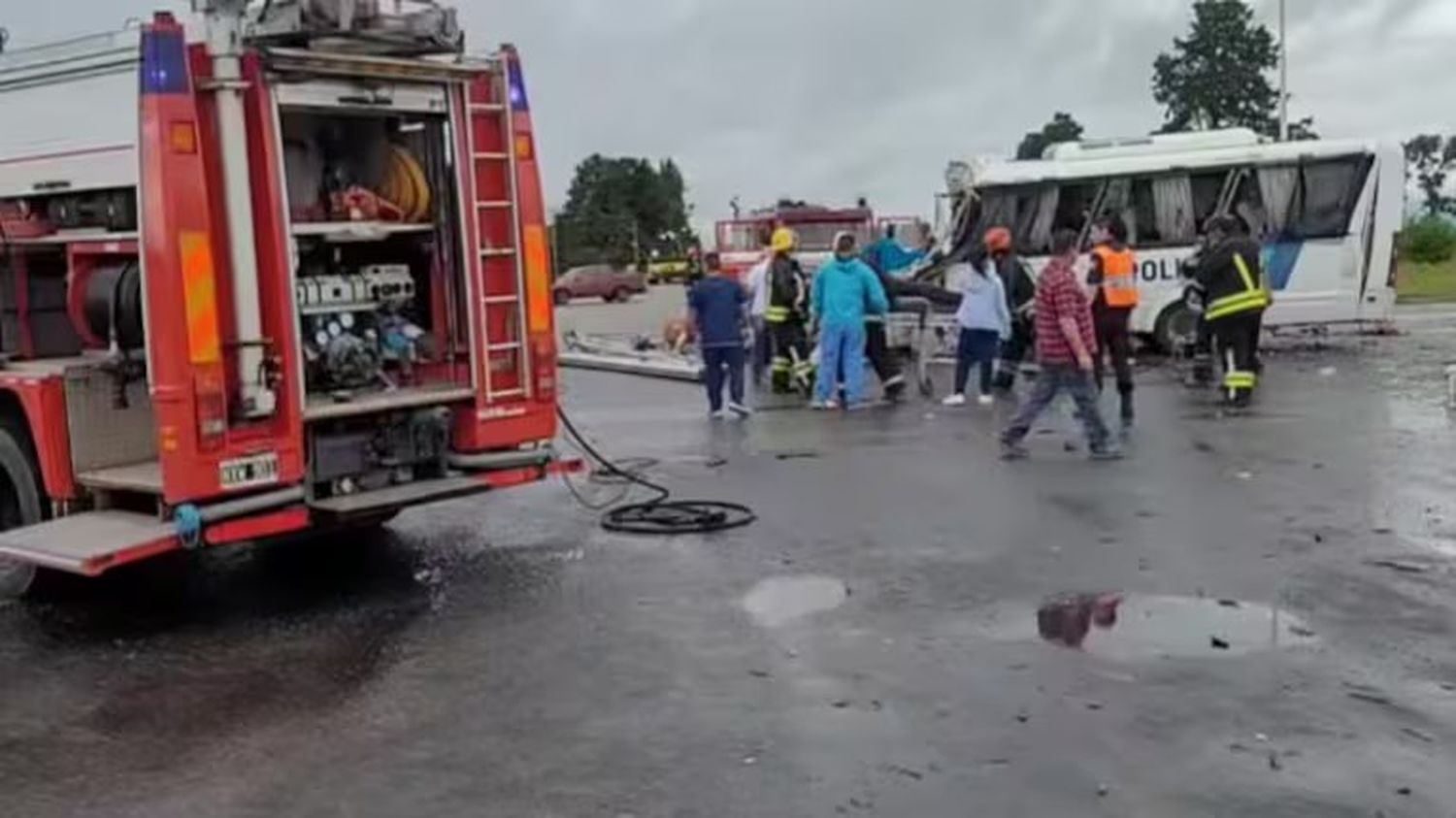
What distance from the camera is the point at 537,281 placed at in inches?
355

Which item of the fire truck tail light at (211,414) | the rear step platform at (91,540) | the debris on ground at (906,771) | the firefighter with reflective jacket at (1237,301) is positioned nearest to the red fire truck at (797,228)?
the firefighter with reflective jacket at (1237,301)

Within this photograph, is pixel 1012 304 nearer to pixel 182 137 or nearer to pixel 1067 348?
pixel 1067 348

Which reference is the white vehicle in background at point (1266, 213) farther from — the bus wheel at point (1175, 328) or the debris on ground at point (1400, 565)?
the debris on ground at point (1400, 565)

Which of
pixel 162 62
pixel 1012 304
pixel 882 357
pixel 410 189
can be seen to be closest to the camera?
pixel 162 62

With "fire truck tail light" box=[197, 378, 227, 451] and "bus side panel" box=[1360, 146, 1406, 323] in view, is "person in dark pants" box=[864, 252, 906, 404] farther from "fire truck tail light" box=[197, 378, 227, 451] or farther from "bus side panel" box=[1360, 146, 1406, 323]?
"fire truck tail light" box=[197, 378, 227, 451]

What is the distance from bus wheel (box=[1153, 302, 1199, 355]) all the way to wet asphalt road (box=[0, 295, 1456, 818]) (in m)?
10.1

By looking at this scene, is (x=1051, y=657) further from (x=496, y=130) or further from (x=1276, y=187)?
(x=1276, y=187)

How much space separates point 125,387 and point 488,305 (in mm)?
1927

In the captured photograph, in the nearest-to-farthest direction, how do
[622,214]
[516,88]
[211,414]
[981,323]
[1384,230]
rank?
[211,414] → [516,88] → [981,323] → [1384,230] → [622,214]

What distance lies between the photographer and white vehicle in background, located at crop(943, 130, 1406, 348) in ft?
70.3

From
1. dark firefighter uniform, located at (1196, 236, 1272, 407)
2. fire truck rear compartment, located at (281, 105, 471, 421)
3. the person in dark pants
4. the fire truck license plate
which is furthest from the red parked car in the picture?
the fire truck license plate

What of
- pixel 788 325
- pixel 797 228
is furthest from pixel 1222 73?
pixel 788 325

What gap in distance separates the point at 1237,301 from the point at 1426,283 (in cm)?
2947

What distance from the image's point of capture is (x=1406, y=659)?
642 cm
